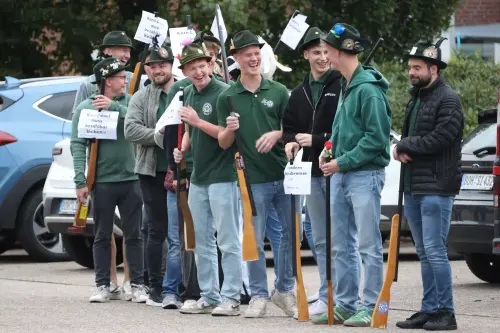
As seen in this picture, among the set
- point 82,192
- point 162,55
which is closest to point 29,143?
point 82,192

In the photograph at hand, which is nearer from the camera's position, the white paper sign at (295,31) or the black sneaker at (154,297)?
the black sneaker at (154,297)

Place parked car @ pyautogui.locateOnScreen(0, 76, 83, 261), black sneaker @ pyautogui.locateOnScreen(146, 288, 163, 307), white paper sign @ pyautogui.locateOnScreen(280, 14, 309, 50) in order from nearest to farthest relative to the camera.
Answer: black sneaker @ pyautogui.locateOnScreen(146, 288, 163, 307)
white paper sign @ pyautogui.locateOnScreen(280, 14, 309, 50)
parked car @ pyautogui.locateOnScreen(0, 76, 83, 261)

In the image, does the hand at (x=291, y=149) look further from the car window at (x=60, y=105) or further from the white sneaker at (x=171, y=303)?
the car window at (x=60, y=105)

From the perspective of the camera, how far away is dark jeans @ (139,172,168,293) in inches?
449

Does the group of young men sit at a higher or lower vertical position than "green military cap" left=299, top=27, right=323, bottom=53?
lower

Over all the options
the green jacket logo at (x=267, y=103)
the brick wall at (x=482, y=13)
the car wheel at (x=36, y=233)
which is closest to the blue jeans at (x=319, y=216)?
the green jacket logo at (x=267, y=103)

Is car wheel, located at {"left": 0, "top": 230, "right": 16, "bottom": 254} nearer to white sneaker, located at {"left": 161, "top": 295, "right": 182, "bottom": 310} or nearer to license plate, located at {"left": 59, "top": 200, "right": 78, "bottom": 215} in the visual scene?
license plate, located at {"left": 59, "top": 200, "right": 78, "bottom": 215}

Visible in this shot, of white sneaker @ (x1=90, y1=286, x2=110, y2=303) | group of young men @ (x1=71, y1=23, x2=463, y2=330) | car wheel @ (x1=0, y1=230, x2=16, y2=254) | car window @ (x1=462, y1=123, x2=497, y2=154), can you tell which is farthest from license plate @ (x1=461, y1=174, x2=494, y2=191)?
car wheel @ (x1=0, y1=230, x2=16, y2=254)

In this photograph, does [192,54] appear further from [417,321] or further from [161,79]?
[417,321]

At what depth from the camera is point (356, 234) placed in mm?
10016

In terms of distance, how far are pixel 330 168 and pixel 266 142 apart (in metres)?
0.75

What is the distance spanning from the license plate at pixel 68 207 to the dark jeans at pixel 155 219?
11.0ft

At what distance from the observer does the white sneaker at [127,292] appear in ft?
39.4

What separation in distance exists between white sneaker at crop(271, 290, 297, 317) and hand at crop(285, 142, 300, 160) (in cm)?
117
